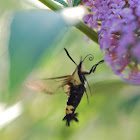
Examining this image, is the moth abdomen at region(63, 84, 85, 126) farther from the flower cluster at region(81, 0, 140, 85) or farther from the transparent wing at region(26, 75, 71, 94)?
the flower cluster at region(81, 0, 140, 85)

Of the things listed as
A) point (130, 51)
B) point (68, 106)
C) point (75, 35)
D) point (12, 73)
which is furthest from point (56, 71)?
point (12, 73)

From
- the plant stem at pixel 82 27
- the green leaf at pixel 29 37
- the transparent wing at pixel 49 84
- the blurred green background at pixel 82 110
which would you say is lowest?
the green leaf at pixel 29 37

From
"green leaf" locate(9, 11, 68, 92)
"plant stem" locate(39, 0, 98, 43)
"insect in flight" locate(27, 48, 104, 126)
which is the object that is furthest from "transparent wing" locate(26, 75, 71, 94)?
"green leaf" locate(9, 11, 68, 92)

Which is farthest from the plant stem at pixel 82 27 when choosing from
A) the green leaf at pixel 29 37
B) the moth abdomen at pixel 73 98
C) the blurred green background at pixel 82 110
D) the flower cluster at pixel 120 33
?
the blurred green background at pixel 82 110

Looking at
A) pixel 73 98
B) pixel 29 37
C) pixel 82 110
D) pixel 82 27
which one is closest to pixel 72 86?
pixel 73 98

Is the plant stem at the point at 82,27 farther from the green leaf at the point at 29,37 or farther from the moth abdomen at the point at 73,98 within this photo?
the green leaf at the point at 29,37

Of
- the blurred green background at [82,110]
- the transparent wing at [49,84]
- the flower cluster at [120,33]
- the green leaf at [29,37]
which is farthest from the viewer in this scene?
the blurred green background at [82,110]
